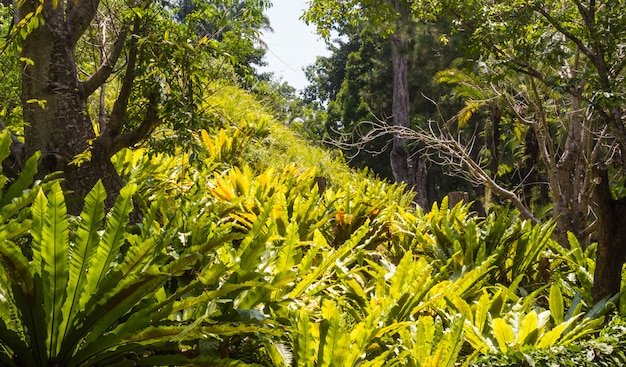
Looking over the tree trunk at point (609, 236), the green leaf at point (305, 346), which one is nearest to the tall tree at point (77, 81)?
the green leaf at point (305, 346)

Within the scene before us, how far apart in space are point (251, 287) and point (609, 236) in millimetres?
2914

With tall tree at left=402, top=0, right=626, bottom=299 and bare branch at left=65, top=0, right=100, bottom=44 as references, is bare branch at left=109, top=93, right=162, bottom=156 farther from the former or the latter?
tall tree at left=402, top=0, right=626, bottom=299

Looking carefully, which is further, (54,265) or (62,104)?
(62,104)

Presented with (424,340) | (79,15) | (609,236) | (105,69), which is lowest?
(424,340)

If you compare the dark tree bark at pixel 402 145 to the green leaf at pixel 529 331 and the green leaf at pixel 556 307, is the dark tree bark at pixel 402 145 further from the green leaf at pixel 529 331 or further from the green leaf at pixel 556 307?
the green leaf at pixel 529 331

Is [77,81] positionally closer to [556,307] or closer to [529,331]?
[529,331]

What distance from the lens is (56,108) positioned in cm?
461

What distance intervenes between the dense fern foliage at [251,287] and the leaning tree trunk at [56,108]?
0.68m

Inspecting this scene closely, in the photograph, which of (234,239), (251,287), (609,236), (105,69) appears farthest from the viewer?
(105,69)

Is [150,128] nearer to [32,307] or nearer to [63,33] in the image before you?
[63,33]

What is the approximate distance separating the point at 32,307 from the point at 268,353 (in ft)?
3.75

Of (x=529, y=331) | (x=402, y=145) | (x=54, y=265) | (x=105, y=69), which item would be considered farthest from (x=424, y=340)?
(x=402, y=145)

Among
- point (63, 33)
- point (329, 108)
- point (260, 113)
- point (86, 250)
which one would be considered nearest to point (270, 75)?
point (329, 108)

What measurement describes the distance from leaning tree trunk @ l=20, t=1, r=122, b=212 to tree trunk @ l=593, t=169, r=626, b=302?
12.7 ft
